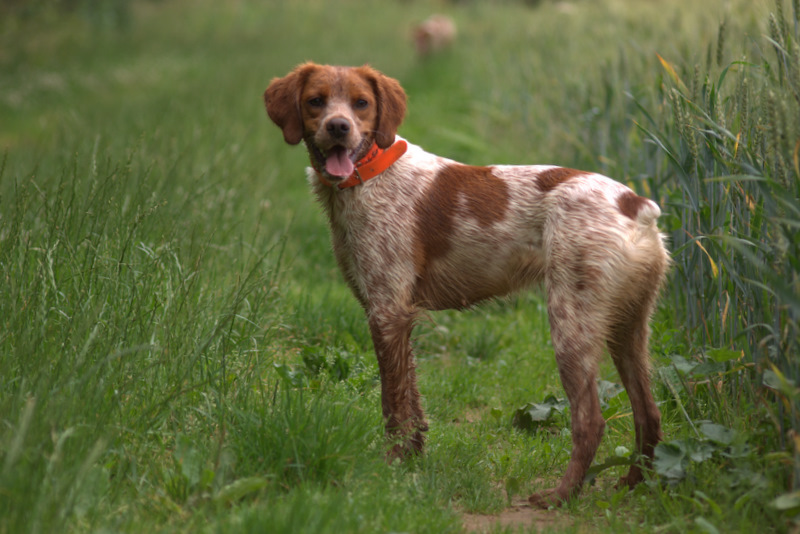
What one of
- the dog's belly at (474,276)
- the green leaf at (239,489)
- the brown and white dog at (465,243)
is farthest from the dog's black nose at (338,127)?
the green leaf at (239,489)

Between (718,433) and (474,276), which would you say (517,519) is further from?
(474,276)

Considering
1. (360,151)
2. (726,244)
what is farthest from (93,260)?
(726,244)

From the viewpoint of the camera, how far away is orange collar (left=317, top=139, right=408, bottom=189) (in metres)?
3.71

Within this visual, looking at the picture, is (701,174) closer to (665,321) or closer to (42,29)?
(665,321)

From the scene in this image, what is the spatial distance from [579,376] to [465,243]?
0.80 metres

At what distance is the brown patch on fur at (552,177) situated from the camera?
3516mm

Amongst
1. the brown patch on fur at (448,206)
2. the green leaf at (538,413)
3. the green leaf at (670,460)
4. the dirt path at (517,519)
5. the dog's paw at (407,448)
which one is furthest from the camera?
the green leaf at (538,413)

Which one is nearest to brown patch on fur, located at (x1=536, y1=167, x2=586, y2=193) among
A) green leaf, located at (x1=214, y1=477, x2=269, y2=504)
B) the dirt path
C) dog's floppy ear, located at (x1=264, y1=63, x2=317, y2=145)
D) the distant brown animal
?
dog's floppy ear, located at (x1=264, y1=63, x2=317, y2=145)

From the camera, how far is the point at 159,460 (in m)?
3.06

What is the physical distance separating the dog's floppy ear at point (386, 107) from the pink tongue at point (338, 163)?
0.71 ft

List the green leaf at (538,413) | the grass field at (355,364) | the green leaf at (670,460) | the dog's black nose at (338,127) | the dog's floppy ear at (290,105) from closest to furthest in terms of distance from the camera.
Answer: the grass field at (355,364) → the green leaf at (670,460) → the dog's black nose at (338,127) → the dog's floppy ear at (290,105) → the green leaf at (538,413)

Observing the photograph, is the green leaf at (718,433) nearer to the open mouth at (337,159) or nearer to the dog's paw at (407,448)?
the dog's paw at (407,448)

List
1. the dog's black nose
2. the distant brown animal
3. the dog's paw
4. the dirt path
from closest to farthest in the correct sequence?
the dirt path
the dog's paw
the dog's black nose
the distant brown animal

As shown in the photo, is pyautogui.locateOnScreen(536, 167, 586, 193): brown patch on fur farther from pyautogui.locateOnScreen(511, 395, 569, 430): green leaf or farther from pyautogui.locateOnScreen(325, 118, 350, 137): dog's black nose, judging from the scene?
pyautogui.locateOnScreen(511, 395, 569, 430): green leaf
